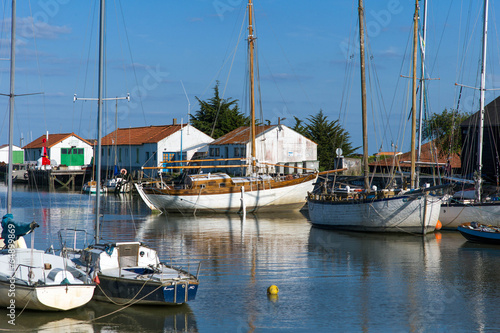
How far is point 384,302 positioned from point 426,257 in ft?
28.9

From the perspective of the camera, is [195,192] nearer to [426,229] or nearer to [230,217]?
[230,217]

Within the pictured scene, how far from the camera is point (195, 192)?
45.5m

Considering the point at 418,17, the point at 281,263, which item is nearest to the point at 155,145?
the point at 418,17

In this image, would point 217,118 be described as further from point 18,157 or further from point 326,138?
point 18,157

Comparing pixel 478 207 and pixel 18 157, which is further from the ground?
pixel 18 157

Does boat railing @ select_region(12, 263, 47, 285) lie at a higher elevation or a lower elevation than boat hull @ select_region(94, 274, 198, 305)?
higher

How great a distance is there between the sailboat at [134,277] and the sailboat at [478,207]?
794 inches

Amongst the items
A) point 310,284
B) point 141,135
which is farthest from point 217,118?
point 310,284

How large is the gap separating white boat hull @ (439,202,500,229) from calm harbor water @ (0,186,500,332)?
817mm

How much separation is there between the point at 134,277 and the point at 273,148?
5156 cm

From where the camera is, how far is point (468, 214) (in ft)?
108

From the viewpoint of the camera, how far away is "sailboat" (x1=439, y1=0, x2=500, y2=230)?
32.1 meters

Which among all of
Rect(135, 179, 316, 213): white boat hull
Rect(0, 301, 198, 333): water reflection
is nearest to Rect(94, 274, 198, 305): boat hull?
Rect(0, 301, 198, 333): water reflection

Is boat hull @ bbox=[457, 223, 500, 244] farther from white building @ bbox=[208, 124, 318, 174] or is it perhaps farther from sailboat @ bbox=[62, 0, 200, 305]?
white building @ bbox=[208, 124, 318, 174]
